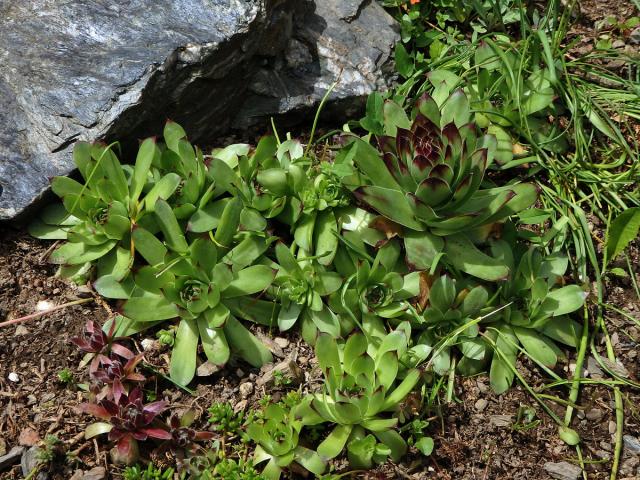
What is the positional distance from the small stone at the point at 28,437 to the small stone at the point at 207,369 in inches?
24.8

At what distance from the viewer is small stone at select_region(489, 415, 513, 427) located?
2.83 m

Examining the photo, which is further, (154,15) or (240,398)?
(154,15)

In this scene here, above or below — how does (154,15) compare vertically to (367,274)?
above

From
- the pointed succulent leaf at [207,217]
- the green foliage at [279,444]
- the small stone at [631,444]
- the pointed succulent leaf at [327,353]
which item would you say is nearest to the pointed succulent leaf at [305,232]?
the pointed succulent leaf at [207,217]

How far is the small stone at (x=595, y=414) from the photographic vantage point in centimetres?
291

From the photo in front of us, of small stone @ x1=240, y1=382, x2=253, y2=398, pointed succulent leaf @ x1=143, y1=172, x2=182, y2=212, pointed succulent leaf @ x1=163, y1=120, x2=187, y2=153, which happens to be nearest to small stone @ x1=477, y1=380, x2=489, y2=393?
small stone @ x1=240, y1=382, x2=253, y2=398

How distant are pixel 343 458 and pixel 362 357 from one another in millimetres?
409

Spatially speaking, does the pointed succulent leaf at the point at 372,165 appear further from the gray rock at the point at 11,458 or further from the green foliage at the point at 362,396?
the gray rock at the point at 11,458

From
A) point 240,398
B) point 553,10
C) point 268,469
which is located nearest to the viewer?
point 268,469

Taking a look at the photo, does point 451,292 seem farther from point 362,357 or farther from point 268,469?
point 268,469

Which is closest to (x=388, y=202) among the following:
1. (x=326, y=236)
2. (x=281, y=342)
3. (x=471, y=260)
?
(x=326, y=236)

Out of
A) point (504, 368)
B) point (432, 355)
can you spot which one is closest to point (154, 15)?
point (432, 355)

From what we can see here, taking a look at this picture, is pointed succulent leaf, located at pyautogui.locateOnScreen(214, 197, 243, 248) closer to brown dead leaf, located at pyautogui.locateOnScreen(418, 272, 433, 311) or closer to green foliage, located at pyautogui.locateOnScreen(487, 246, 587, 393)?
brown dead leaf, located at pyautogui.locateOnScreen(418, 272, 433, 311)

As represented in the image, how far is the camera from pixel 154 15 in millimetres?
3111
